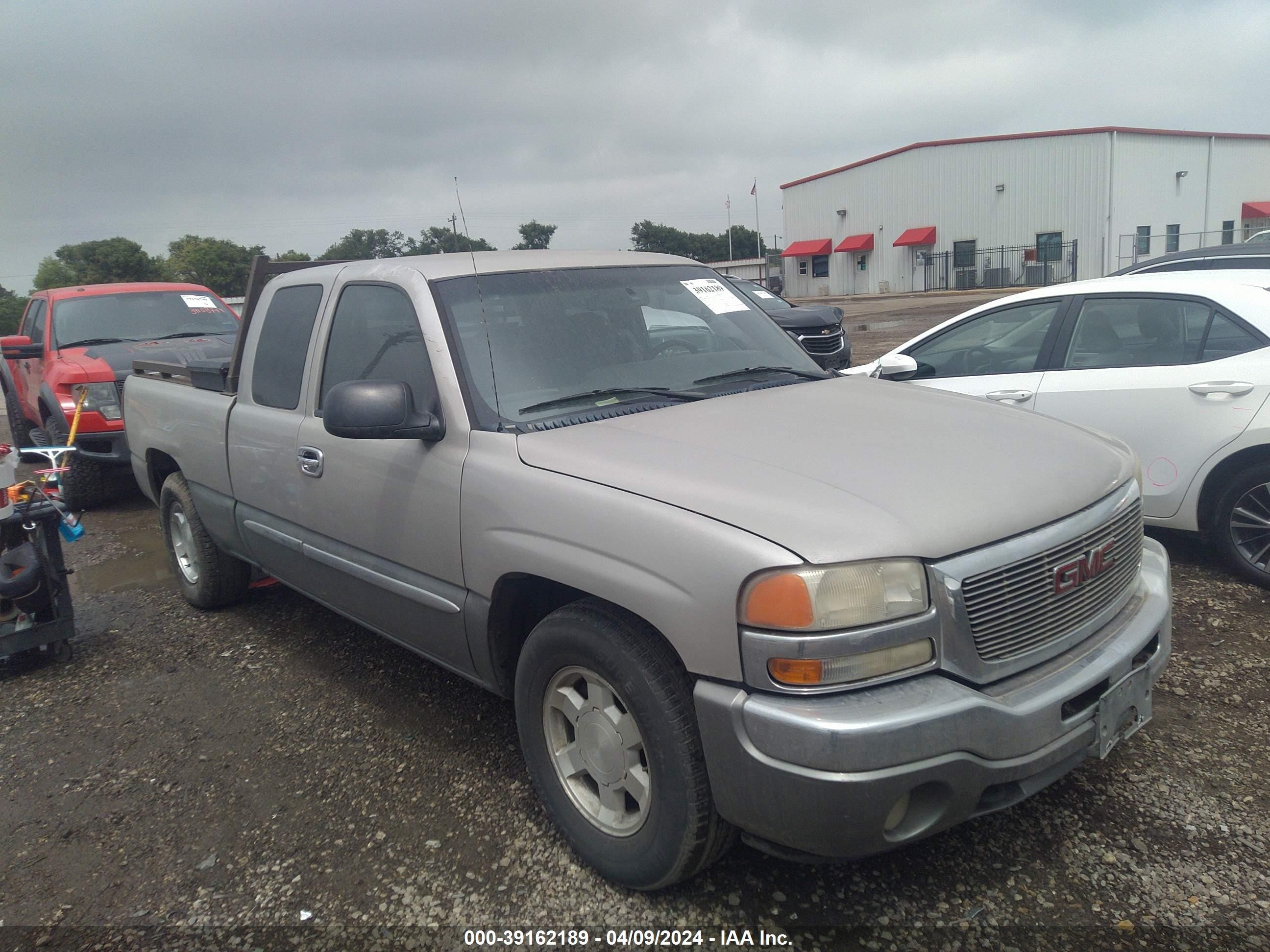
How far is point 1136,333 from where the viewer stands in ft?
15.4

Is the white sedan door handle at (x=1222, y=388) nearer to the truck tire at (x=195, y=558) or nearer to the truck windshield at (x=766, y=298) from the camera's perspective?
the truck tire at (x=195, y=558)

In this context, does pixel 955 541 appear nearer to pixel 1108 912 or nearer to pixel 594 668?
pixel 594 668

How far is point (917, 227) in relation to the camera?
43.6m

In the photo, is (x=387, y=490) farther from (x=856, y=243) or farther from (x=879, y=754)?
(x=856, y=243)

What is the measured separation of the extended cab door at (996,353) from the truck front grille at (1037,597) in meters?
2.55

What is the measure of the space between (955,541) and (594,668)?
38.6 inches

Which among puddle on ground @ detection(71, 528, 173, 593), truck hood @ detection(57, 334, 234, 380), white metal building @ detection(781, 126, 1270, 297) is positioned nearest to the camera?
puddle on ground @ detection(71, 528, 173, 593)

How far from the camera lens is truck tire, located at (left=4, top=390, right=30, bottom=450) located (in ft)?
31.7

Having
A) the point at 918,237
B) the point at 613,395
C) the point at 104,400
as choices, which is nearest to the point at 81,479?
the point at 104,400

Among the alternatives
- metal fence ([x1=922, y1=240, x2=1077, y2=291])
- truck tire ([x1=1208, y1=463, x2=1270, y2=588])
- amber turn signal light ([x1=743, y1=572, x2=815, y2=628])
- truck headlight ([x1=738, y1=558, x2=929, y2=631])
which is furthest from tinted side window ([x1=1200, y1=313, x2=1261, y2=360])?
metal fence ([x1=922, y1=240, x2=1077, y2=291])

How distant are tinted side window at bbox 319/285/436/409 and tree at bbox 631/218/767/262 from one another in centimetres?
4982

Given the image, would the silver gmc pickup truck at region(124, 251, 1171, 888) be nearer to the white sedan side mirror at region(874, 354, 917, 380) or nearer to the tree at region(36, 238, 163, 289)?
the white sedan side mirror at region(874, 354, 917, 380)

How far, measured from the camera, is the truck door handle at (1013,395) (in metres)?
4.93

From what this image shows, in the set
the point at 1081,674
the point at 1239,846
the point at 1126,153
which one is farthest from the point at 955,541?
the point at 1126,153
